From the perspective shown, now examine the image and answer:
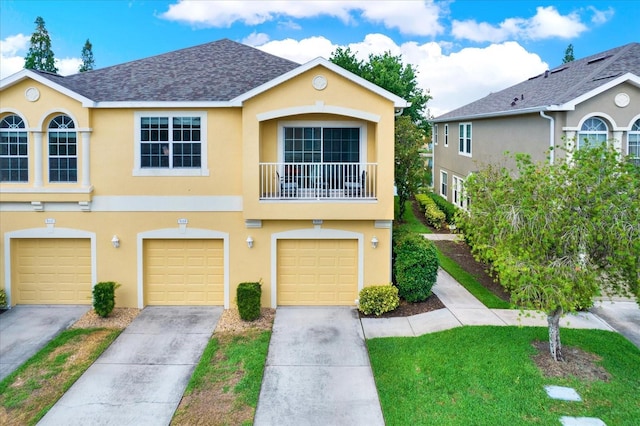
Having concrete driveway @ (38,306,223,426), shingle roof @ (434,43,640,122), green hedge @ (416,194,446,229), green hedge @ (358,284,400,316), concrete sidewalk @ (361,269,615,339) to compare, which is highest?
shingle roof @ (434,43,640,122)

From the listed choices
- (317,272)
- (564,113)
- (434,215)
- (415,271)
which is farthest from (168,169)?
(434,215)

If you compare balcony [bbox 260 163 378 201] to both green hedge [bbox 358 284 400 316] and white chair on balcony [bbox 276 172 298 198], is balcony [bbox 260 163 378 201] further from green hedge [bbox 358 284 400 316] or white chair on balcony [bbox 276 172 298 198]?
green hedge [bbox 358 284 400 316]

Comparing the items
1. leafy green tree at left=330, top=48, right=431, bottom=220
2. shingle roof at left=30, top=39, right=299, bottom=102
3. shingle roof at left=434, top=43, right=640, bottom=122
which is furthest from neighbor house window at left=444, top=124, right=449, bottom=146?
shingle roof at left=30, top=39, right=299, bottom=102

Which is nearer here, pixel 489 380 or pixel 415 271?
pixel 489 380

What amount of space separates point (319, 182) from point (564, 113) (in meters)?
8.07

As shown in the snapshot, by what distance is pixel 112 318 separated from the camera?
1277cm

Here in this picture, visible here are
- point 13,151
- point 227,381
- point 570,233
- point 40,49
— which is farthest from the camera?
point 40,49

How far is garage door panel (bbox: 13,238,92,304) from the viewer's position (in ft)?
44.8

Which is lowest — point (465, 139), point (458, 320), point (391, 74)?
point (458, 320)

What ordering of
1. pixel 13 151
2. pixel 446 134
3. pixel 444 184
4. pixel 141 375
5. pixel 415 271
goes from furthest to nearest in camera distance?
pixel 444 184
pixel 446 134
pixel 13 151
pixel 415 271
pixel 141 375

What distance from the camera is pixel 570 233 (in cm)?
840

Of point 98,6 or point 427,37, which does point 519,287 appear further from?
point 98,6

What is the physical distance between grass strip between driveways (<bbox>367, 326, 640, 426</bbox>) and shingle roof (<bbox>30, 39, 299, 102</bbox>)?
8.43 metres

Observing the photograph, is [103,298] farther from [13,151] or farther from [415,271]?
[415,271]
